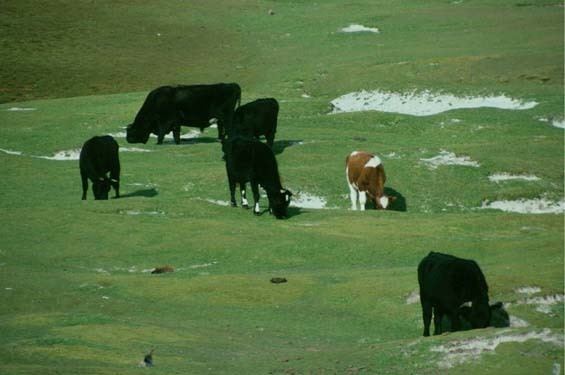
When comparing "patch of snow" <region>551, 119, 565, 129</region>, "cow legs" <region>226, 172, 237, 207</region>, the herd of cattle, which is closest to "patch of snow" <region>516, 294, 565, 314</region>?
the herd of cattle

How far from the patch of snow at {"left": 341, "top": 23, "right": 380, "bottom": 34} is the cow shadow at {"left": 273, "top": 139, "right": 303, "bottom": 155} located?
1319 inches

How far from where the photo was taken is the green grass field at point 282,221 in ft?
67.4

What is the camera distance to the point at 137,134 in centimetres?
4897

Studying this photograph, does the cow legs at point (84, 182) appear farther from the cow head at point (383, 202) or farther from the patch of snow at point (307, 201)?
the cow head at point (383, 202)

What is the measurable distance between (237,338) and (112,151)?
15.7 metres

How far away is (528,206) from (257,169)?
31.5ft

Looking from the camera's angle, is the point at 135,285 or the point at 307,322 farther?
the point at 135,285

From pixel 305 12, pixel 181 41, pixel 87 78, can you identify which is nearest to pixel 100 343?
pixel 87 78

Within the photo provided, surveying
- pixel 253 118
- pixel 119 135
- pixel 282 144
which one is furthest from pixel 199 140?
pixel 253 118

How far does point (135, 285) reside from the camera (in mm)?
26500

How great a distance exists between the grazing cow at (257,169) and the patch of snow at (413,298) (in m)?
9.62

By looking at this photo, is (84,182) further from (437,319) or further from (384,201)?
(437,319)

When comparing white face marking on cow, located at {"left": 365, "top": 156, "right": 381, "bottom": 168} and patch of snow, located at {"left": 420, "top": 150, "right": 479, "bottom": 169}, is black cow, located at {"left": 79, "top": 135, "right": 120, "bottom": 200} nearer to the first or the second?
white face marking on cow, located at {"left": 365, "top": 156, "right": 381, "bottom": 168}

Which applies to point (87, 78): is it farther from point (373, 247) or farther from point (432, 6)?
point (373, 247)
